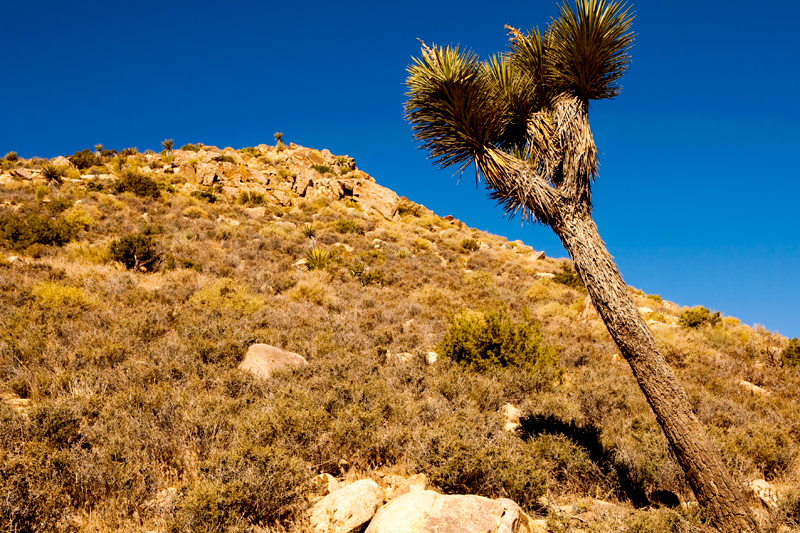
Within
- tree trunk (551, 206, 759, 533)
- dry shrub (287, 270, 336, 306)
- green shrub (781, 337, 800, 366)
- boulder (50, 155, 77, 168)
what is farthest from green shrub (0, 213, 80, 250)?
green shrub (781, 337, 800, 366)

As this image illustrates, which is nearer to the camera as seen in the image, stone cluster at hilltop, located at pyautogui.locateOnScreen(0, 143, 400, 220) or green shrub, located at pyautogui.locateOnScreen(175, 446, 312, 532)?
green shrub, located at pyautogui.locateOnScreen(175, 446, 312, 532)

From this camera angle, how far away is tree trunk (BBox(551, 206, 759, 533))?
131 inches

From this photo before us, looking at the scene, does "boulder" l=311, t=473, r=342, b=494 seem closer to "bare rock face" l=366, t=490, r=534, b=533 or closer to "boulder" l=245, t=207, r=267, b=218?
"bare rock face" l=366, t=490, r=534, b=533

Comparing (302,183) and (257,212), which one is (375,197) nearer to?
(302,183)

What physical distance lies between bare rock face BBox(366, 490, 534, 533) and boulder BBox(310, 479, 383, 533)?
0.41 feet

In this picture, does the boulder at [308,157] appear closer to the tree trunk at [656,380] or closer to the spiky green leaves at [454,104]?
the spiky green leaves at [454,104]

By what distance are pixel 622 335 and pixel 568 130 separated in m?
2.39

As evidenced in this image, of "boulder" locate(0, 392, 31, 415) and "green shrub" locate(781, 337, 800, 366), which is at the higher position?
"green shrub" locate(781, 337, 800, 366)

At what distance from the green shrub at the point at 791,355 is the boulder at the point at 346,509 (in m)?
11.1

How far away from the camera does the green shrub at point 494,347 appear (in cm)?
714

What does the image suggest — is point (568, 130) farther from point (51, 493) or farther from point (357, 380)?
point (51, 493)

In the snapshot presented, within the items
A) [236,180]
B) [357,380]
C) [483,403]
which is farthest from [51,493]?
[236,180]

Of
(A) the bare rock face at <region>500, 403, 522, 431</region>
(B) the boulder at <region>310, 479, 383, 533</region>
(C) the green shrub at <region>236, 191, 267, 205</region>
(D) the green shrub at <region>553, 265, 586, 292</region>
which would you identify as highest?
(C) the green shrub at <region>236, 191, 267, 205</region>

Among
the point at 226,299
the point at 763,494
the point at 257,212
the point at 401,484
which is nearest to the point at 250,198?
the point at 257,212
